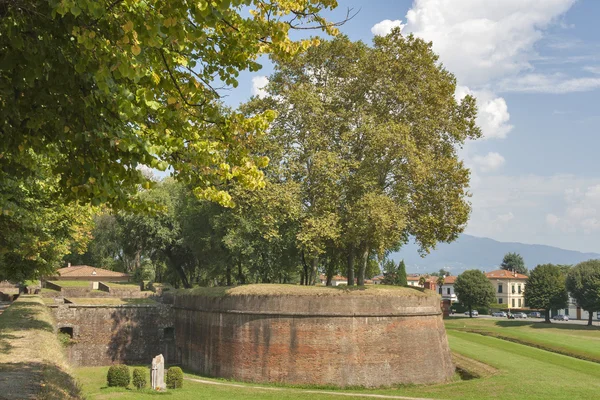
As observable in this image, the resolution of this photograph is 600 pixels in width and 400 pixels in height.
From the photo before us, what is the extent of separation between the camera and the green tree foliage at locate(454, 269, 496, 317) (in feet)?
269

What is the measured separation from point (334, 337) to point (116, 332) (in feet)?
52.5

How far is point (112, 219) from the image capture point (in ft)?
218

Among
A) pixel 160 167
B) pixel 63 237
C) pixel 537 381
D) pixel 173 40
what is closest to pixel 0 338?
pixel 63 237

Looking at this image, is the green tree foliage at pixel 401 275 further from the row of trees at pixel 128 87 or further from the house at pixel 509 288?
the row of trees at pixel 128 87

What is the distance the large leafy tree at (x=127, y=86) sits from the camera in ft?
22.1

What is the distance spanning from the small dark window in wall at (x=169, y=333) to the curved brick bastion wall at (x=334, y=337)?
8536 mm

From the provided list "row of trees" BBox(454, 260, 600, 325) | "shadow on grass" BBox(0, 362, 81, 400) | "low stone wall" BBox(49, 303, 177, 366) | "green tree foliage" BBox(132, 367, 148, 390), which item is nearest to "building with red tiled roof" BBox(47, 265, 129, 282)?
"low stone wall" BBox(49, 303, 177, 366)

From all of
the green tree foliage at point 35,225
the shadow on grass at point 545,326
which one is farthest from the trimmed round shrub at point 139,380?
the shadow on grass at point 545,326

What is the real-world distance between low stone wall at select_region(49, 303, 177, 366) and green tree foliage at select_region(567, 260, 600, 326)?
54254mm

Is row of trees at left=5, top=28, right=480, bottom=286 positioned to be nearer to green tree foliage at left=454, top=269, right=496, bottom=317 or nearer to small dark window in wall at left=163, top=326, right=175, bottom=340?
small dark window in wall at left=163, top=326, right=175, bottom=340

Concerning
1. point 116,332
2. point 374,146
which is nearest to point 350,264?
point 374,146

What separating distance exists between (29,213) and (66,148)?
11.0 meters

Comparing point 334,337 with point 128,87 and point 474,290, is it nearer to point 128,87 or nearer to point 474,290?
point 128,87

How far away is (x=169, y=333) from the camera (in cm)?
3716
